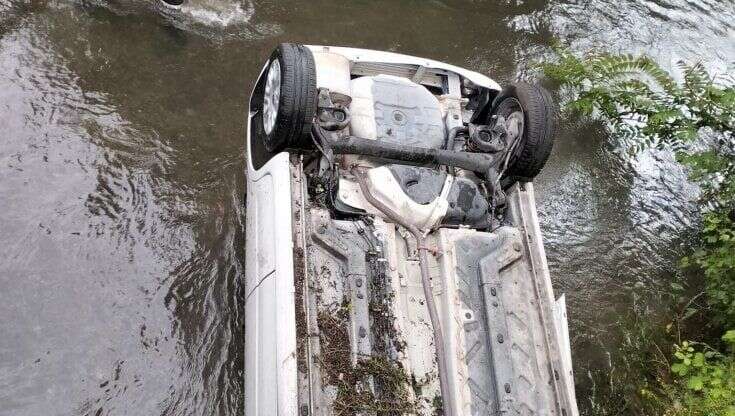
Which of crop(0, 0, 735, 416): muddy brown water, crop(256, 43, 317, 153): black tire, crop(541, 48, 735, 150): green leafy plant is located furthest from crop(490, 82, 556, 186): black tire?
crop(541, 48, 735, 150): green leafy plant

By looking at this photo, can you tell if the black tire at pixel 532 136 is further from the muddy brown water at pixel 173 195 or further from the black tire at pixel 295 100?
the muddy brown water at pixel 173 195

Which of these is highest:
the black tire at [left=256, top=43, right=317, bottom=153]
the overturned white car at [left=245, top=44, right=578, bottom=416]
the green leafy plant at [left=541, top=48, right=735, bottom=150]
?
the green leafy plant at [left=541, top=48, right=735, bottom=150]

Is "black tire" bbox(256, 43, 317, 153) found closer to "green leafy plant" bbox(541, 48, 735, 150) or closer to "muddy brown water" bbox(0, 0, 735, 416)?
"muddy brown water" bbox(0, 0, 735, 416)

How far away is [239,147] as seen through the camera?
515 cm

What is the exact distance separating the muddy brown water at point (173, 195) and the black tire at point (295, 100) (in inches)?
47.5

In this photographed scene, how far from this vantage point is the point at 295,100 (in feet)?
11.8

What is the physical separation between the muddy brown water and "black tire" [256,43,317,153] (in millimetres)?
1207

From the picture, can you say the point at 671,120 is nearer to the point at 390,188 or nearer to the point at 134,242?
the point at 390,188

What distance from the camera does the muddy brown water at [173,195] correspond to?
395 centimetres

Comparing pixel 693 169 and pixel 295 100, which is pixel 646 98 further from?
pixel 295 100

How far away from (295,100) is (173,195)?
1.64 m

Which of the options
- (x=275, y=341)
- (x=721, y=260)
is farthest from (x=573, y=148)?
(x=275, y=341)

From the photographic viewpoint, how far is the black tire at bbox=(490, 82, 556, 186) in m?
3.97

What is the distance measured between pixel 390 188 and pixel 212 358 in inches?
65.5
